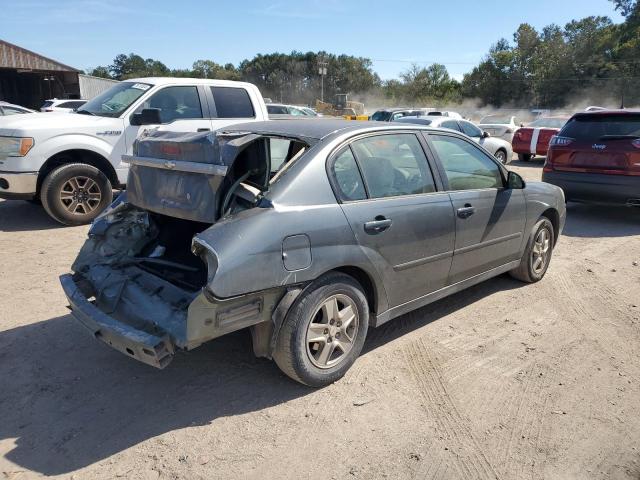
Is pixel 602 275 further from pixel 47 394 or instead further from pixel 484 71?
pixel 484 71

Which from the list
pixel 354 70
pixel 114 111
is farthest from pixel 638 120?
pixel 354 70

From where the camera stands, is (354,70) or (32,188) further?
(354,70)

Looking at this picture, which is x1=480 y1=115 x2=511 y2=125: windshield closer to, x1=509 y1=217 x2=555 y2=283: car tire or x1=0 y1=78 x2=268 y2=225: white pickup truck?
x1=0 y1=78 x2=268 y2=225: white pickup truck

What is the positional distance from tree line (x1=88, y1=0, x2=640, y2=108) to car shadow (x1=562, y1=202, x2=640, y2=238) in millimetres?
42148

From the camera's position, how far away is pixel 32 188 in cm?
681

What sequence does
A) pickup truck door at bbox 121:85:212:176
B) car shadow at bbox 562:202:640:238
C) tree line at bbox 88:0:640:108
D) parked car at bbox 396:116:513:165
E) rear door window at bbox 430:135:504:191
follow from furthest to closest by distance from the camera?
tree line at bbox 88:0:640:108 → parked car at bbox 396:116:513:165 → car shadow at bbox 562:202:640:238 → pickup truck door at bbox 121:85:212:176 → rear door window at bbox 430:135:504:191

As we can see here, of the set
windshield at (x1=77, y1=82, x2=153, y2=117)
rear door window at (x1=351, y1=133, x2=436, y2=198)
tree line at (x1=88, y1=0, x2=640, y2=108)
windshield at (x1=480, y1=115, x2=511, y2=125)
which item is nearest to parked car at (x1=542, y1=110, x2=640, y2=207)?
rear door window at (x1=351, y1=133, x2=436, y2=198)

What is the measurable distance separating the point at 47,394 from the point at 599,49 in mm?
61446

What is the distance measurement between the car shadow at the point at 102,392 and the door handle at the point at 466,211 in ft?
3.52

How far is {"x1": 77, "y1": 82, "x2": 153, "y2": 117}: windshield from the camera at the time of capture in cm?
747

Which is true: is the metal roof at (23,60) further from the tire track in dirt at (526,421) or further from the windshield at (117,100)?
the tire track in dirt at (526,421)

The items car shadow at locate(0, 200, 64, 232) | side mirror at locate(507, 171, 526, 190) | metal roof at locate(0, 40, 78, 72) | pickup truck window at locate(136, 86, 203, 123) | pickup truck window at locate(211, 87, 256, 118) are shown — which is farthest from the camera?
metal roof at locate(0, 40, 78, 72)

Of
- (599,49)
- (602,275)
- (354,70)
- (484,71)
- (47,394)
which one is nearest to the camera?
(47,394)

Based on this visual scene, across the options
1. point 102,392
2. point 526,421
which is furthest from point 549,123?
point 102,392
